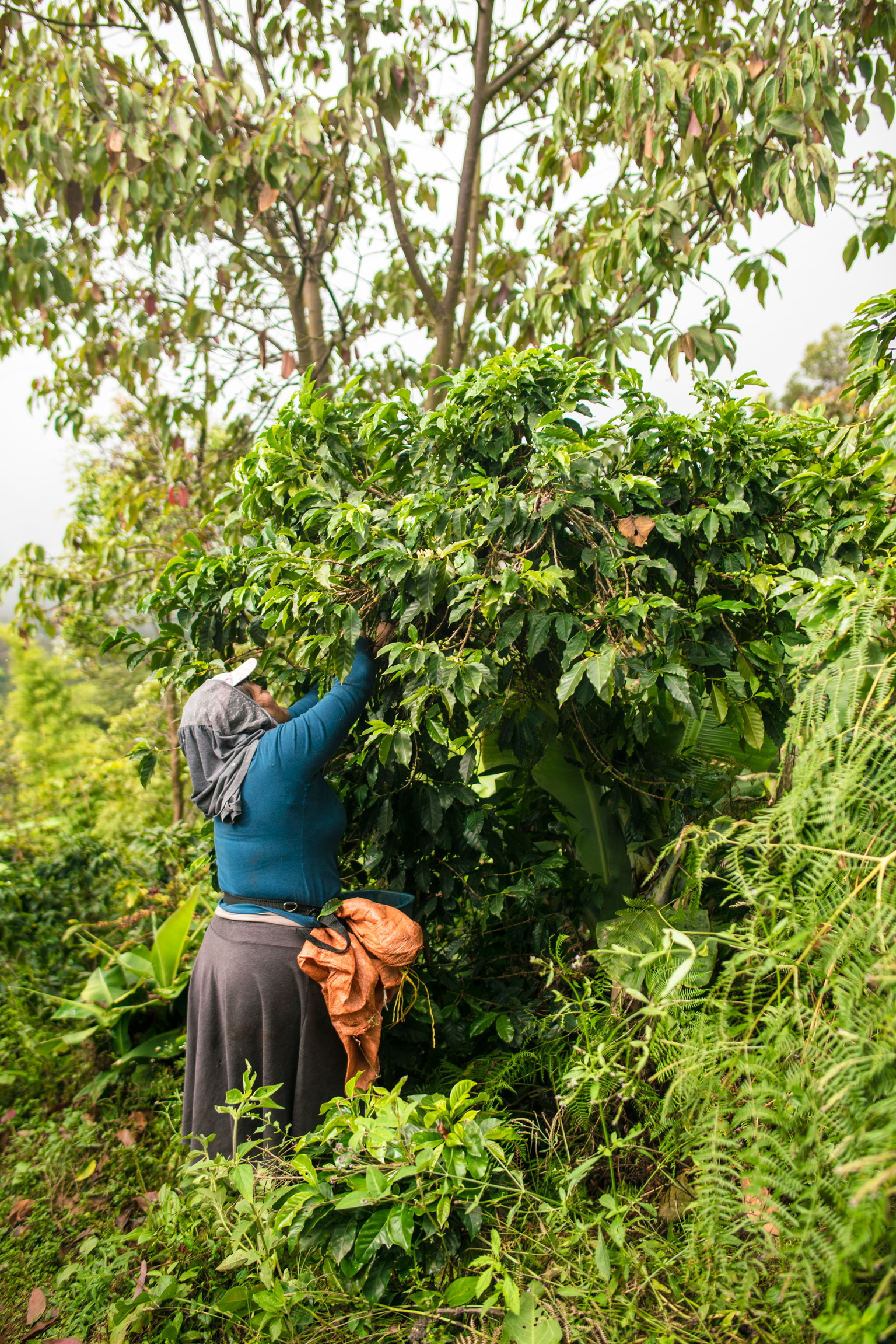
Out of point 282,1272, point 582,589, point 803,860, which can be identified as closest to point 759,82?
point 582,589

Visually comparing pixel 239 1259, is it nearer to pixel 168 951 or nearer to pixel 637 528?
pixel 637 528

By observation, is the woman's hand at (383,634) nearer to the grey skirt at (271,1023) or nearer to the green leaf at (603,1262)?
the grey skirt at (271,1023)

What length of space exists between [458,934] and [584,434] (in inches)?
64.6

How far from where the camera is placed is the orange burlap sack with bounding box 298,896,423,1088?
2135 millimetres

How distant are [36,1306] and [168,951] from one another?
1.54m

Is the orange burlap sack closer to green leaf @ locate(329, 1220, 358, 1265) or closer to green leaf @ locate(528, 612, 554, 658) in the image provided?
green leaf @ locate(329, 1220, 358, 1265)

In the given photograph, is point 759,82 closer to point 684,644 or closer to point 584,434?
point 584,434

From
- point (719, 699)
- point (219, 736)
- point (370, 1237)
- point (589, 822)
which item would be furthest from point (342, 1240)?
point (719, 699)

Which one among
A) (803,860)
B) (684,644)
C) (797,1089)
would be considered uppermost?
(684,644)

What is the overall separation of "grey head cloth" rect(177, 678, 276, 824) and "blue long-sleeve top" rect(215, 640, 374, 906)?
2.0 inches

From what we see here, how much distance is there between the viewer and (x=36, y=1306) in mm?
2311

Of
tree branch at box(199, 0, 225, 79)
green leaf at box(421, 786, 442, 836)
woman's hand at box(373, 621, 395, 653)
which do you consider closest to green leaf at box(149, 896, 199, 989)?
green leaf at box(421, 786, 442, 836)

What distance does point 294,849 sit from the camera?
2.23 meters

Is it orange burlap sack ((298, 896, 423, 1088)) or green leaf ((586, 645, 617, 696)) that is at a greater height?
green leaf ((586, 645, 617, 696))
